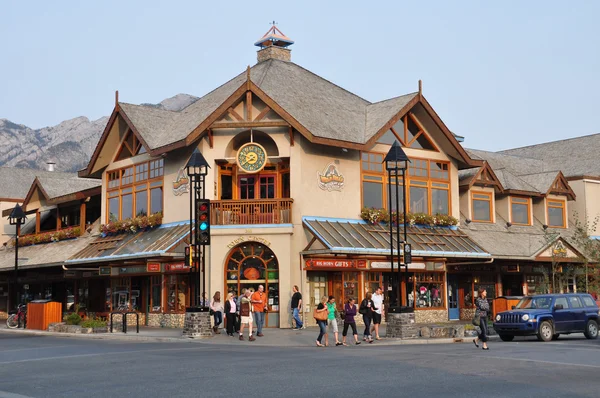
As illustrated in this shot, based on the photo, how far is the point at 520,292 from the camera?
141 ft

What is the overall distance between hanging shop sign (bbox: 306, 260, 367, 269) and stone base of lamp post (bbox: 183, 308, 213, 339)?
245 inches

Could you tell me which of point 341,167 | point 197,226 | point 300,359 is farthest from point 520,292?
point 300,359

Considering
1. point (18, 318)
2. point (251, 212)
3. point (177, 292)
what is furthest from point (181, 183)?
point (18, 318)

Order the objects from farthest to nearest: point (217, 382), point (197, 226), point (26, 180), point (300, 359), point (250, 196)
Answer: point (26, 180) < point (250, 196) < point (197, 226) < point (300, 359) < point (217, 382)

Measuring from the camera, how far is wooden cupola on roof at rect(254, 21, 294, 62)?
41062 millimetres

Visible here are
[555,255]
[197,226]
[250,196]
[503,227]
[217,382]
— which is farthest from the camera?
[503,227]

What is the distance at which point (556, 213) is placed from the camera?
4528cm

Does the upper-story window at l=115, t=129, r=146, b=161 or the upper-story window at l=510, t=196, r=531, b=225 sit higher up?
the upper-story window at l=115, t=129, r=146, b=161

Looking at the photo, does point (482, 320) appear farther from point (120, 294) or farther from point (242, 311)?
point (120, 294)

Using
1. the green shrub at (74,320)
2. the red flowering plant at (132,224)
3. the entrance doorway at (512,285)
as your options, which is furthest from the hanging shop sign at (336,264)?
the entrance doorway at (512,285)

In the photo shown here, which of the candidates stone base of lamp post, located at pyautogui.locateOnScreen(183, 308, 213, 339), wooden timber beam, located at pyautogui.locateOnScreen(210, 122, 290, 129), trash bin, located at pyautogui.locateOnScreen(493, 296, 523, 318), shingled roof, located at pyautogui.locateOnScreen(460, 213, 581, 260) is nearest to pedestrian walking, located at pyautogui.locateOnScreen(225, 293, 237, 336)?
stone base of lamp post, located at pyautogui.locateOnScreen(183, 308, 213, 339)

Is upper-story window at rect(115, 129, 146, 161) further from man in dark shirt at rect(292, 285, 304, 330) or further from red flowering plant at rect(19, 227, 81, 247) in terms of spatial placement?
man in dark shirt at rect(292, 285, 304, 330)

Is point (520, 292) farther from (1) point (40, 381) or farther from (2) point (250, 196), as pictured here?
(1) point (40, 381)

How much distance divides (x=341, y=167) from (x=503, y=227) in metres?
11.7
